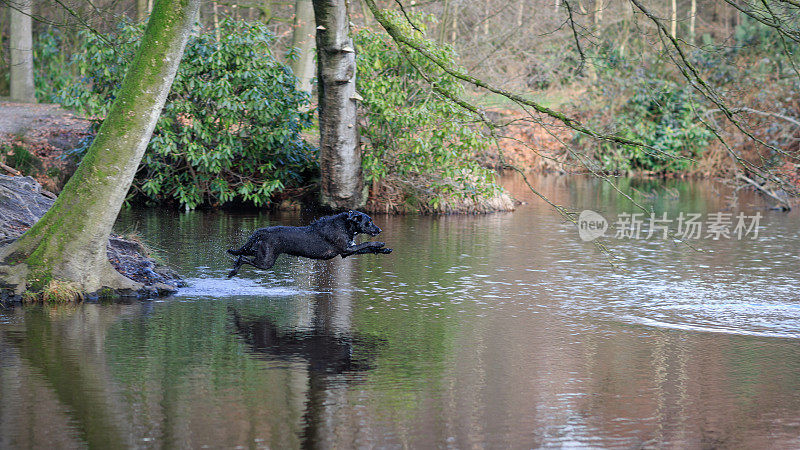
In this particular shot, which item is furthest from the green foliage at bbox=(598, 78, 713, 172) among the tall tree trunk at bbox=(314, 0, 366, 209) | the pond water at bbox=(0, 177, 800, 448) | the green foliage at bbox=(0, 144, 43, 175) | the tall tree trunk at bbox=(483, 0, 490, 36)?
the pond water at bbox=(0, 177, 800, 448)

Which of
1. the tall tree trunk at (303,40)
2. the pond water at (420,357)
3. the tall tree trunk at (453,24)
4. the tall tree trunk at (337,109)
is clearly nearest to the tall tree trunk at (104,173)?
the pond water at (420,357)

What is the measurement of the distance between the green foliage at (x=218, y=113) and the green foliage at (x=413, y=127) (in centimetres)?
176

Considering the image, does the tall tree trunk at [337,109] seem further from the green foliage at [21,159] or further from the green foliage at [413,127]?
the green foliage at [21,159]

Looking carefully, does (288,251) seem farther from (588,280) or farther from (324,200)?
(324,200)

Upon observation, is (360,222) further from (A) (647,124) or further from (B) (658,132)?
(A) (647,124)

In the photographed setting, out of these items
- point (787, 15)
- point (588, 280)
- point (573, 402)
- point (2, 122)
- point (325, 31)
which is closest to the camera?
point (573, 402)

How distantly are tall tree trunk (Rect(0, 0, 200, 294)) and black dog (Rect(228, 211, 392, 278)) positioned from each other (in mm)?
1745

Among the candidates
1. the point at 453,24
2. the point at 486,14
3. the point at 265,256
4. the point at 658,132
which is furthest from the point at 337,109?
the point at 453,24

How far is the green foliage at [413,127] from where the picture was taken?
2059 centimetres

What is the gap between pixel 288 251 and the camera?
11.7 metres

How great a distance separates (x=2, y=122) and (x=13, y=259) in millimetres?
15494

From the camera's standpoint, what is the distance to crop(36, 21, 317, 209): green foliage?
828 inches

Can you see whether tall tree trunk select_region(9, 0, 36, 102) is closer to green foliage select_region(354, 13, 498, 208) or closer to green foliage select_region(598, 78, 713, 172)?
green foliage select_region(354, 13, 498, 208)

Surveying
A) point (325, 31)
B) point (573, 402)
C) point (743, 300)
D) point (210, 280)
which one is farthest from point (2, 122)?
point (573, 402)
